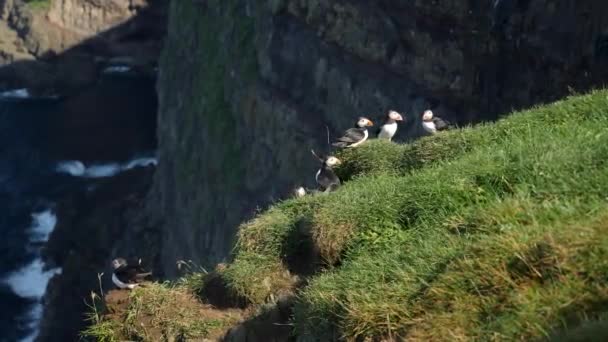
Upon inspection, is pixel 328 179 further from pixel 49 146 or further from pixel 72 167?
pixel 49 146

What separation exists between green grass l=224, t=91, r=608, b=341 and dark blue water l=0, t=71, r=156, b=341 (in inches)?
1181

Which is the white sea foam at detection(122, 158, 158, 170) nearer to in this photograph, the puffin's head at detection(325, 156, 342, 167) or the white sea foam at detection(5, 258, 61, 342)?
the white sea foam at detection(5, 258, 61, 342)

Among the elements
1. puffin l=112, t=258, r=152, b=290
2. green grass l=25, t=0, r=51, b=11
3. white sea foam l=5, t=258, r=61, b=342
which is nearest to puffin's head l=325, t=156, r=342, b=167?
puffin l=112, t=258, r=152, b=290

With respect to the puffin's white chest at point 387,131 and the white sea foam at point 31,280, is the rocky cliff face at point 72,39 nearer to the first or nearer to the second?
the white sea foam at point 31,280

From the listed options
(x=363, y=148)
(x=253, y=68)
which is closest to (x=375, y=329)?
(x=363, y=148)

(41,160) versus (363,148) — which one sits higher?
(363,148)

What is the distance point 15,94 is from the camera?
2330 inches

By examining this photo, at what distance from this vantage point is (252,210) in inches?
1205

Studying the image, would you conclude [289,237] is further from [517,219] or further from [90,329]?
[517,219]

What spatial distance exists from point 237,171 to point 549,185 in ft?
83.8

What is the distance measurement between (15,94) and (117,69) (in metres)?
6.59

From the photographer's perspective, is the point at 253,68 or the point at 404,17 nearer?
the point at 404,17

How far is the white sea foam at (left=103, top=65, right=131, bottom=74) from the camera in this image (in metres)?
62.9

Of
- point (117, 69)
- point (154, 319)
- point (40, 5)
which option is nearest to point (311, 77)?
point (154, 319)
